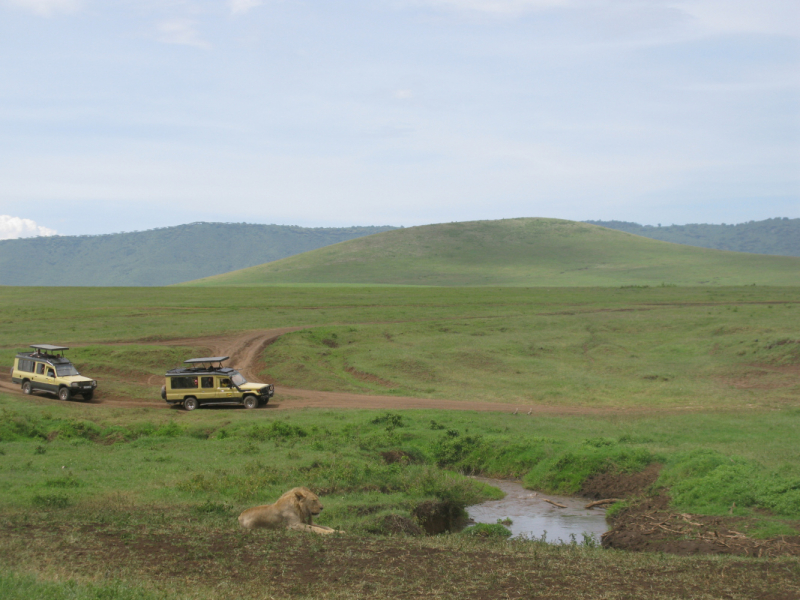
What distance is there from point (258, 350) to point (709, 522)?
113 feet

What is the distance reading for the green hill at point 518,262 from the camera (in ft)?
444

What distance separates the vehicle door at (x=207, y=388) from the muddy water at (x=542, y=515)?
51.7 ft

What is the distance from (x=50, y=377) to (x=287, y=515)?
23.4 meters

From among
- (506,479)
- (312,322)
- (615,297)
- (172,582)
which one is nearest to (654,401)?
(506,479)

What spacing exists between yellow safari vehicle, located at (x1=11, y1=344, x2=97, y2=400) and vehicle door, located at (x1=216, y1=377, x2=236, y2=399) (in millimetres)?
6174

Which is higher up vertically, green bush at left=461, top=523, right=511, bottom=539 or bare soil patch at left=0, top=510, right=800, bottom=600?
bare soil patch at left=0, top=510, right=800, bottom=600

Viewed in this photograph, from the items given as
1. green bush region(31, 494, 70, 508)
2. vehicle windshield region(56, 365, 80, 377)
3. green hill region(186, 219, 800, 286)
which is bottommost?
green bush region(31, 494, 70, 508)

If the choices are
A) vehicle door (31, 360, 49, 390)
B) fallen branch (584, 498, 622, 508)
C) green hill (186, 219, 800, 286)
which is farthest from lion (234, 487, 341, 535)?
green hill (186, 219, 800, 286)

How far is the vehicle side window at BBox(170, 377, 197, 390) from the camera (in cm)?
3098

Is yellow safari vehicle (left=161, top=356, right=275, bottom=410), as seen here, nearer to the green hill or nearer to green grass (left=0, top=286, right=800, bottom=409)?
green grass (left=0, top=286, right=800, bottom=409)

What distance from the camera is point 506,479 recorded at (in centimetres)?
2208

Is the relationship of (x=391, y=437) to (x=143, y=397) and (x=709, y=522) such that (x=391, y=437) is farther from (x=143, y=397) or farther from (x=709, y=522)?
(x=143, y=397)

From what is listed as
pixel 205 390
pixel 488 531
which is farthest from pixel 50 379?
pixel 488 531

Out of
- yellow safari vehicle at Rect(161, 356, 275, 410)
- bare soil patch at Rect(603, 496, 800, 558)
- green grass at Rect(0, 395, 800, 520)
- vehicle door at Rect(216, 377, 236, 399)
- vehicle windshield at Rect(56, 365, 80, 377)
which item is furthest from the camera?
vehicle windshield at Rect(56, 365, 80, 377)
